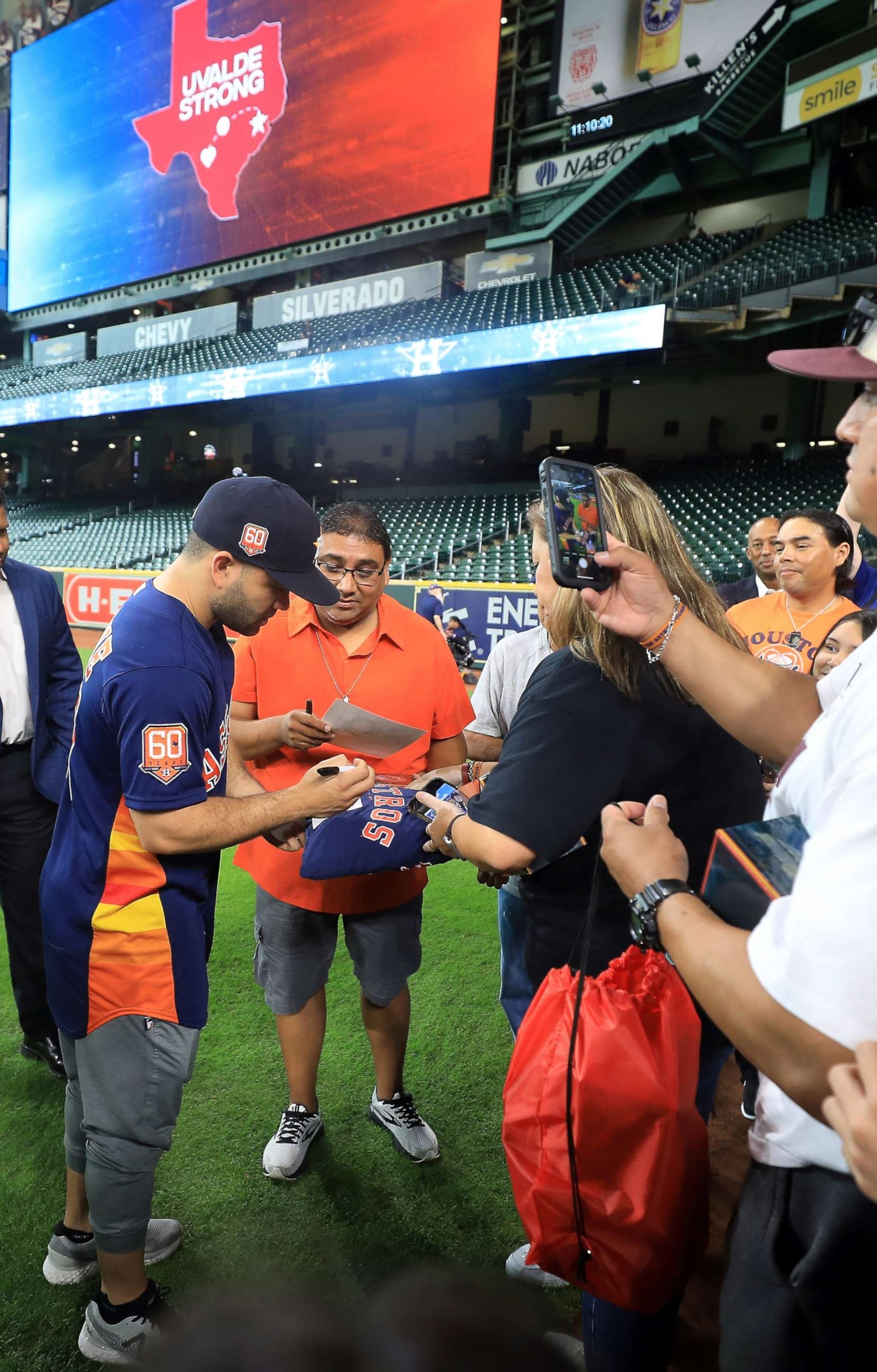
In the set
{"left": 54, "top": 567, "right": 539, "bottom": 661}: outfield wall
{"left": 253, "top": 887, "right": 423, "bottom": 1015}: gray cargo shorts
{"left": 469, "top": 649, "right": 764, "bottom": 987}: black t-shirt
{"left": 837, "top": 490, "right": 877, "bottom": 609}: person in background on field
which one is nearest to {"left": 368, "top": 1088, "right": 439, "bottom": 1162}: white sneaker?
{"left": 253, "top": 887, "right": 423, "bottom": 1015}: gray cargo shorts

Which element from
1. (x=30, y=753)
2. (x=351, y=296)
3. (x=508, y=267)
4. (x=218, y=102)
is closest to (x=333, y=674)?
(x=30, y=753)

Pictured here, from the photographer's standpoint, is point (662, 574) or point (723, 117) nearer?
point (662, 574)

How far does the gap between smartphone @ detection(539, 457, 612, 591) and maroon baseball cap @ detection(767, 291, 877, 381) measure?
0.42 meters

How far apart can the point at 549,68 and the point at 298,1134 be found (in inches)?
887

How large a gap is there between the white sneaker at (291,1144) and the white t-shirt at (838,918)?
2.05 meters

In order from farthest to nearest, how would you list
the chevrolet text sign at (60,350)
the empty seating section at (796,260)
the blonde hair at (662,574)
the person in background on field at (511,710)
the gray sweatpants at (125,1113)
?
the chevrolet text sign at (60,350), the empty seating section at (796,260), the person in background on field at (511,710), the gray sweatpants at (125,1113), the blonde hair at (662,574)

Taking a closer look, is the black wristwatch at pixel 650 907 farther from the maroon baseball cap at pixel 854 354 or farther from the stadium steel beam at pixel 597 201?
the stadium steel beam at pixel 597 201

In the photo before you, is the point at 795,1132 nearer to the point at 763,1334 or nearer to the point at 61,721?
the point at 763,1334

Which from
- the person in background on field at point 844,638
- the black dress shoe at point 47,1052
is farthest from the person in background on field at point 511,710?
the black dress shoe at point 47,1052

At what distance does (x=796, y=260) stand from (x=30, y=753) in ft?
49.8

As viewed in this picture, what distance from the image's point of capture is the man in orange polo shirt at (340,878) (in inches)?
97.7

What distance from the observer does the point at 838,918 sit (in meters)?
0.71

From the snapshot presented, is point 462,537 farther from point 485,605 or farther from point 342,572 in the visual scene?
point 342,572

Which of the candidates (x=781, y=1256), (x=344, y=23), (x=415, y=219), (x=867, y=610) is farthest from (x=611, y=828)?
(x=344, y=23)
